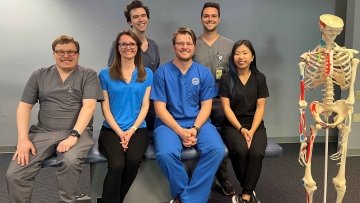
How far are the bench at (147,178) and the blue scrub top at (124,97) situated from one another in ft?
0.81

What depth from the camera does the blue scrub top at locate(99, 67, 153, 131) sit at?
2.71 metres

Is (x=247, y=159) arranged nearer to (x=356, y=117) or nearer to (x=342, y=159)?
(x=342, y=159)

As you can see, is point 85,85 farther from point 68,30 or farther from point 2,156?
point 2,156

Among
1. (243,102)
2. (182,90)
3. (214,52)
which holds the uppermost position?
(214,52)

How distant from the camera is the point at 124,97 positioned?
8.93ft

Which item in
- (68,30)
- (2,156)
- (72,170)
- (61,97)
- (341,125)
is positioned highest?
(68,30)

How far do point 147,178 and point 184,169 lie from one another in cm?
36

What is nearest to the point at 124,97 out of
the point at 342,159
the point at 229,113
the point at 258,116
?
the point at 229,113

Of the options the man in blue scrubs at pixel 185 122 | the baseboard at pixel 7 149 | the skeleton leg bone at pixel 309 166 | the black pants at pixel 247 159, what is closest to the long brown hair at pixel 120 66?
the man in blue scrubs at pixel 185 122

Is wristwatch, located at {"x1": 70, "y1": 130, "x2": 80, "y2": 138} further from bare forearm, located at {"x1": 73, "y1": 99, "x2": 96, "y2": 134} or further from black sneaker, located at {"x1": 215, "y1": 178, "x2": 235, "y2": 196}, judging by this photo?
black sneaker, located at {"x1": 215, "y1": 178, "x2": 235, "y2": 196}

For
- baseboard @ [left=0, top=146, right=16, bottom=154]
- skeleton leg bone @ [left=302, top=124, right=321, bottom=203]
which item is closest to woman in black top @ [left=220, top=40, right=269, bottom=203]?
skeleton leg bone @ [left=302, top=124, right=321, bottom=203]

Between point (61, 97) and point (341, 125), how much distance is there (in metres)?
1.88

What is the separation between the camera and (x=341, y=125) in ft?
7.86

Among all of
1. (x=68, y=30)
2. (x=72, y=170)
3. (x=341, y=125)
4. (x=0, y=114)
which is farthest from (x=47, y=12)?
(x=341, y=125)
